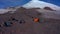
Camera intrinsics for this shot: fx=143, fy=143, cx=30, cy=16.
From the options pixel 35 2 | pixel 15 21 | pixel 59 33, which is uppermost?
pixel 35 2

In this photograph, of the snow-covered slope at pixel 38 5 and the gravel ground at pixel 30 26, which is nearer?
the gravel ground at pixel 30 26

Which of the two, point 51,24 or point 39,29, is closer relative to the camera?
point 39,29

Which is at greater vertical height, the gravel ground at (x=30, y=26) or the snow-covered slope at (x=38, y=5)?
the snow-covered slope at (x=38, y=5)

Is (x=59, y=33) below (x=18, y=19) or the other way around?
below

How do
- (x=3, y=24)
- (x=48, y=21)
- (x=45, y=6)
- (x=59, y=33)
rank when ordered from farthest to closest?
(x=45, y=6), (x=48, y=21), (x=3, y=24), (x=59, y=33)

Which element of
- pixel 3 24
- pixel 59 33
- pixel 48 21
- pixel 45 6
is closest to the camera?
pixel 59 33

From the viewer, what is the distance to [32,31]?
250 cm

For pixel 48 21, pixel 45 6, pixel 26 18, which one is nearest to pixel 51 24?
pixel 48 21

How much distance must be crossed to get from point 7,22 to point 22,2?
1.81 metres

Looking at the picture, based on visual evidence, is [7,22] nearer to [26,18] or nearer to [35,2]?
[26,18]

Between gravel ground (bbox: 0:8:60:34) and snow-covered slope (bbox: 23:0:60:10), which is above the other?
snow-covered slope (bbox: 23:0:60:10)

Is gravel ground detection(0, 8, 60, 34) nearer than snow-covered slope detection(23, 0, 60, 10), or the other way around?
gravel ground detection(0, 8, 60, 34)

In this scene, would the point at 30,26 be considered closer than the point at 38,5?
Yes

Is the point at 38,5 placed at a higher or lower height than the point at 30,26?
higher
